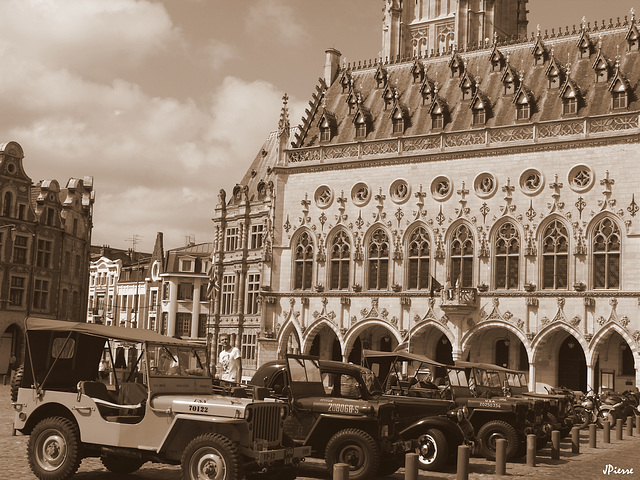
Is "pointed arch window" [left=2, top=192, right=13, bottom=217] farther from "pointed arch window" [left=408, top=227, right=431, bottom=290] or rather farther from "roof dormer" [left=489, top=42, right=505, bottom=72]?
"roof dormer" [left=489, top=42, right=505, bottom=72]

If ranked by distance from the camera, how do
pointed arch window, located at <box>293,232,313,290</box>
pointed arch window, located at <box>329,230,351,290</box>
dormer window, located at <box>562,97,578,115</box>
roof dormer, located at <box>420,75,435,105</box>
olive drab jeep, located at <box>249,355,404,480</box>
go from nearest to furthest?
olive drab jeep, located at <box>249,355,404,480</box> → dormer window, located at <box>562,97,578,115</box> → pointed arch window, located at <box>329,230,351,290</box> → roof dormer, located at <box>420,75,435,105</box> → pointed arch window, located at <box>293,232,313,290</box>

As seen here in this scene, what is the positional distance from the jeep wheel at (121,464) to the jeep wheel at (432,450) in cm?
532

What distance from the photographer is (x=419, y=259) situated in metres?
43.6

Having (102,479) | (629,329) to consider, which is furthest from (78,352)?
(629,329)

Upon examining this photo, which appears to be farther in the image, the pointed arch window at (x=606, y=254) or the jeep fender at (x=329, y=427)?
the pointed arch window at (x=606, y=254)

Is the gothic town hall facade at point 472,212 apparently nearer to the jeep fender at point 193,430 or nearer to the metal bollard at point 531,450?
the metal bollard at point 531,450

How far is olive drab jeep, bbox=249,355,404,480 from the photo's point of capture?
15.0 metres

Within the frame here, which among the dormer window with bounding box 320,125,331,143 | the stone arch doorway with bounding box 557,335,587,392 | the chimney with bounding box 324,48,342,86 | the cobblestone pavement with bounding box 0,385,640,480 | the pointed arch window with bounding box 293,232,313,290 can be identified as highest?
the chimney with bounding box 324,48,342,86

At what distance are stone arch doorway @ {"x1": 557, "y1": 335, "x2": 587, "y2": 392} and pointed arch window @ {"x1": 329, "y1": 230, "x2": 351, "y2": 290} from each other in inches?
440

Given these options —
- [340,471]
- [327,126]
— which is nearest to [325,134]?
[327,126]

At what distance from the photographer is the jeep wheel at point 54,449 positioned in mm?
13242

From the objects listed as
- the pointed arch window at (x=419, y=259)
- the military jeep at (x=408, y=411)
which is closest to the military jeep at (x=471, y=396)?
the military jeep at (x=408, y=411)

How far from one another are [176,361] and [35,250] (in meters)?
41.6

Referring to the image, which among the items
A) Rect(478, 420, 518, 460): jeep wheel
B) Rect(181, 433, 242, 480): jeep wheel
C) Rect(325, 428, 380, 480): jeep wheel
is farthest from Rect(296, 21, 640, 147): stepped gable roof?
Rect(181, 433, 242, 480): jeep wheel
